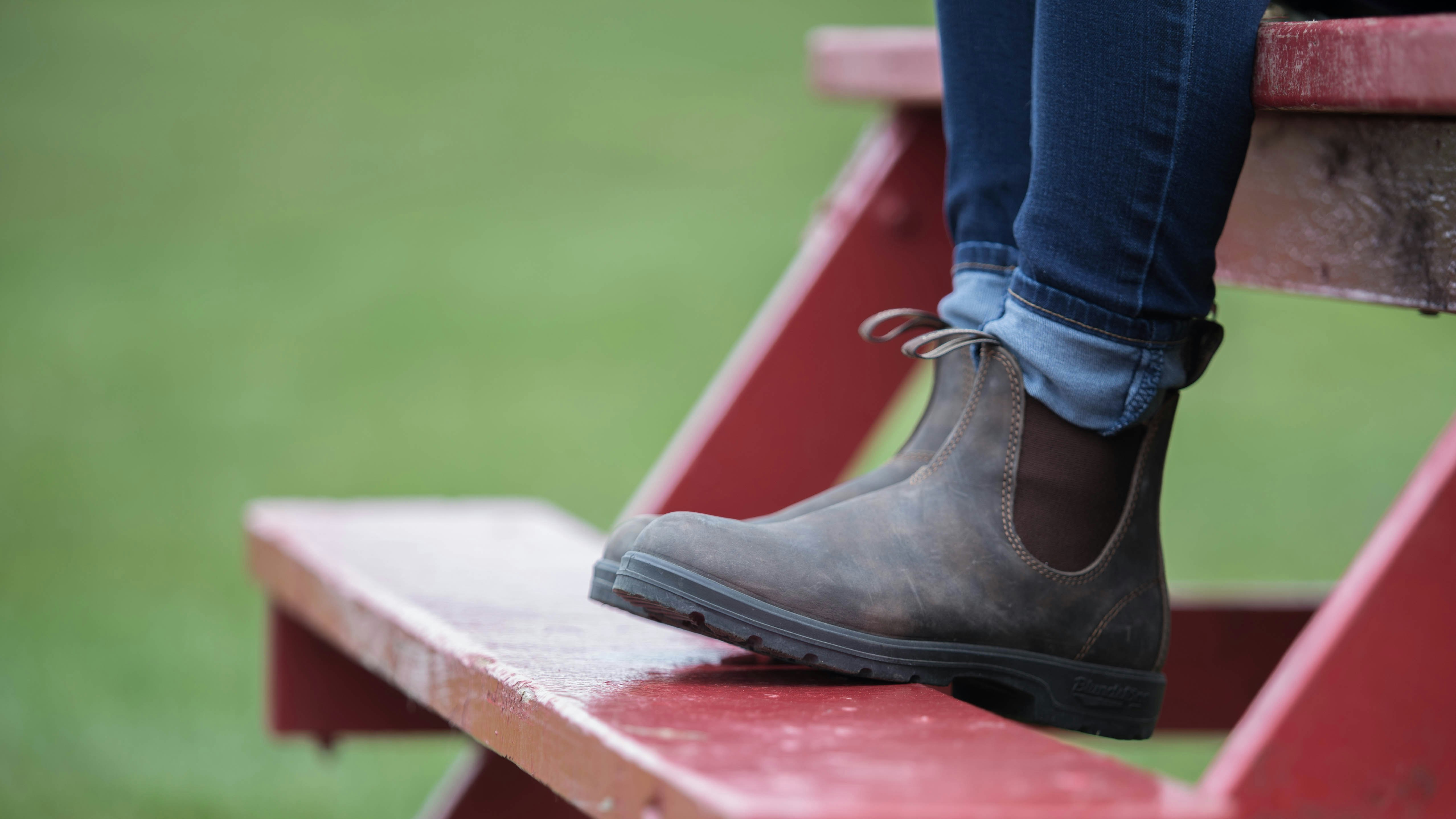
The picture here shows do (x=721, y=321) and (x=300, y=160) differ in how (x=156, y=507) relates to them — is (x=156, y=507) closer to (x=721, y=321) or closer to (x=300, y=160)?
(x=721, y=321)

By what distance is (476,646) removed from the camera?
73 cm

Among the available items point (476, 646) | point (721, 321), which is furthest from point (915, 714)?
point (721, 321)

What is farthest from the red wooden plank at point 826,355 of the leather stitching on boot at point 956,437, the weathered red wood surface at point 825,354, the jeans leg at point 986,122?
the leather stitching on boot at point 956,437

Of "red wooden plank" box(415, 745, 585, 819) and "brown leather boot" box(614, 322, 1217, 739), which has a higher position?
"brown leather boot" box(614, 322, 1217, 739)

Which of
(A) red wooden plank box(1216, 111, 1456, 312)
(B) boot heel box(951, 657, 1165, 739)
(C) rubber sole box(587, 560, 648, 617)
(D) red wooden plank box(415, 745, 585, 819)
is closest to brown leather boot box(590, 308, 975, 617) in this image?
(C) rubber sole box(587, 560, 648, 617)

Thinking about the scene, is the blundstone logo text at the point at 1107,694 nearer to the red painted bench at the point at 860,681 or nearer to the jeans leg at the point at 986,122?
the red painted bench at the point at 860,681

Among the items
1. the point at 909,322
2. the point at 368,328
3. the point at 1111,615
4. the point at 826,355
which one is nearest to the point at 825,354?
the point at 826,355

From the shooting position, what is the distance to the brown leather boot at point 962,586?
0.66m

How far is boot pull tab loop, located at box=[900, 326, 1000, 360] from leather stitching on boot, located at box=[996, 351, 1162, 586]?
0.01 metres

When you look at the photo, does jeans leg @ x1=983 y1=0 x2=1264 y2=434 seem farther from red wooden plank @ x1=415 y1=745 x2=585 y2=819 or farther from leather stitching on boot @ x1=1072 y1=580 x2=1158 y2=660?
red wooden plank @ x1=415 y1=745 x2=585 y2=819

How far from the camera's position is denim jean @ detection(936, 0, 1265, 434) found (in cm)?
65

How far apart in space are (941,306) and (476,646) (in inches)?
12.2

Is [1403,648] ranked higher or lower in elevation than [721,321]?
higher

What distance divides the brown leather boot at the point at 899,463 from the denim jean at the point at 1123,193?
4cm
